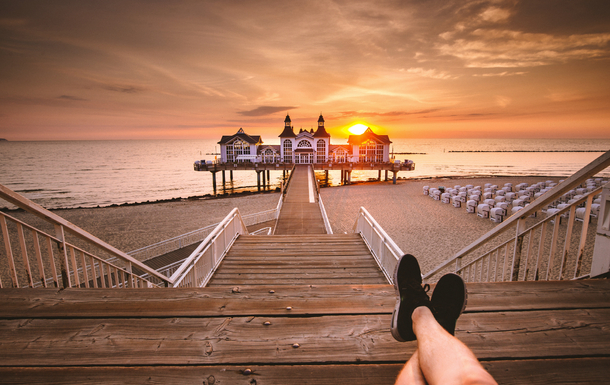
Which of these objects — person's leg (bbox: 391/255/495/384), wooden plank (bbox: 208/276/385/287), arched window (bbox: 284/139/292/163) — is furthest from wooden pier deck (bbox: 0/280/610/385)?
arched window (bbox: 284/139/292/163)

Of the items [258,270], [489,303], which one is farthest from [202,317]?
[258,270]

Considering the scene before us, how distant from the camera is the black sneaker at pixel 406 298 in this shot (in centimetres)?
183

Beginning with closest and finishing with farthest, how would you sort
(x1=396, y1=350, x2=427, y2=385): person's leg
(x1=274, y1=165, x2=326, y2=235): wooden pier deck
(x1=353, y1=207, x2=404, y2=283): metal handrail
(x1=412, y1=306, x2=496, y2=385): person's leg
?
(x1=412, y1=306, x2=496, y2=385): person's leg → (x1=396, y1=350, x2=427, y2=385): person's leg → (x1=353, y1=207, x2=404, y2=283): metal handrail → (x1=274, y1=165, x2=326, y2=235): wooden pier deck

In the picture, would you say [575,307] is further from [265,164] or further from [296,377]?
[265,164]

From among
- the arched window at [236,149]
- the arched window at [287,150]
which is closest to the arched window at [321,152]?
the arched window at [287,150]

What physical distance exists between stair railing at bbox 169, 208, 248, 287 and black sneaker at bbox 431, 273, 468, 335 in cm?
284

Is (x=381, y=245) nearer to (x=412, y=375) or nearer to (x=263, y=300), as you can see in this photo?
(x=263, y=300)

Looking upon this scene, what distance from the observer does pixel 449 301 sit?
1942mm

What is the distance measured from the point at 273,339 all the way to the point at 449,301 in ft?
4.35

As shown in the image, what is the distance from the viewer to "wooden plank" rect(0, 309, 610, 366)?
6.01 feet

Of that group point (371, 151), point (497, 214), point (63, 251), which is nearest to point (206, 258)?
point (63, 251)

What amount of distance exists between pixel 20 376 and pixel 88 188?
50.0 metres

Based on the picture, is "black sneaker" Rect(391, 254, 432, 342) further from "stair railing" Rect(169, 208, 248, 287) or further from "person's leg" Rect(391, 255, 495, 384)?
"stair railing" Rect(169, 208, 248, 287)

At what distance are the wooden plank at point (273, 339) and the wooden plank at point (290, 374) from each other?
57 mm
